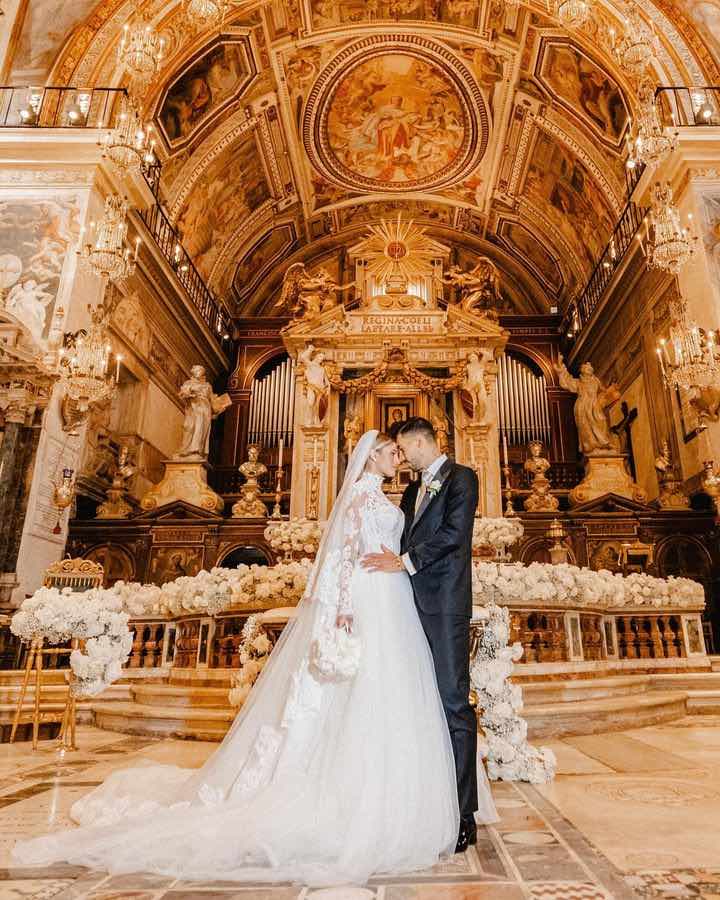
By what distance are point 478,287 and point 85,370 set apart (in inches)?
336

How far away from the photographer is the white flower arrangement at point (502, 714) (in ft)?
10.2

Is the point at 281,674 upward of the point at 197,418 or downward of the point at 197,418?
downward

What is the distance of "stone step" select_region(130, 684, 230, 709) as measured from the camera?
4.76 meters

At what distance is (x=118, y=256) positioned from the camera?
7.96 m

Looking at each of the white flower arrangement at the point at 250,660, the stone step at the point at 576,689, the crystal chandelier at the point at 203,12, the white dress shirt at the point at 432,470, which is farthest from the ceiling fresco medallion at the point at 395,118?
the white dress shirt at the point at 432,470

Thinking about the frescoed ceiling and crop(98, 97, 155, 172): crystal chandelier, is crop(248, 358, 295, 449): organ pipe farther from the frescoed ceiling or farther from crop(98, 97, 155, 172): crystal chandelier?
crop(98, 97, 155, 172): crystal chandelier

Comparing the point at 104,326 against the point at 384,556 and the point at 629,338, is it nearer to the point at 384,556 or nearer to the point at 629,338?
the point at 384,556

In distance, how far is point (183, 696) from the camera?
4.84 metres

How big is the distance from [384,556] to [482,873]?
3.46 ft

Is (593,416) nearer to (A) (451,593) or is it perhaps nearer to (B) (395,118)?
(B) (395,118)

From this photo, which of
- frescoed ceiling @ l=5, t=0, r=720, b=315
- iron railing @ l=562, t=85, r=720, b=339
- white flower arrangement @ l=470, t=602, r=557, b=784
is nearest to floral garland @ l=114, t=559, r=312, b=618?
white flower arrangement @ l=470, t=602, r=557, b=784

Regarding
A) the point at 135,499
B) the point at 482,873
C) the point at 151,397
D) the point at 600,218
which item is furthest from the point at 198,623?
the point at 600,218

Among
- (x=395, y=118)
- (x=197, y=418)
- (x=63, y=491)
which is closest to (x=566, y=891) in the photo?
(x=63, y=491)

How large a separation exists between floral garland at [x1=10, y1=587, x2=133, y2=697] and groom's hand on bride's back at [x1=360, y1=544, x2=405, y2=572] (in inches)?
101
